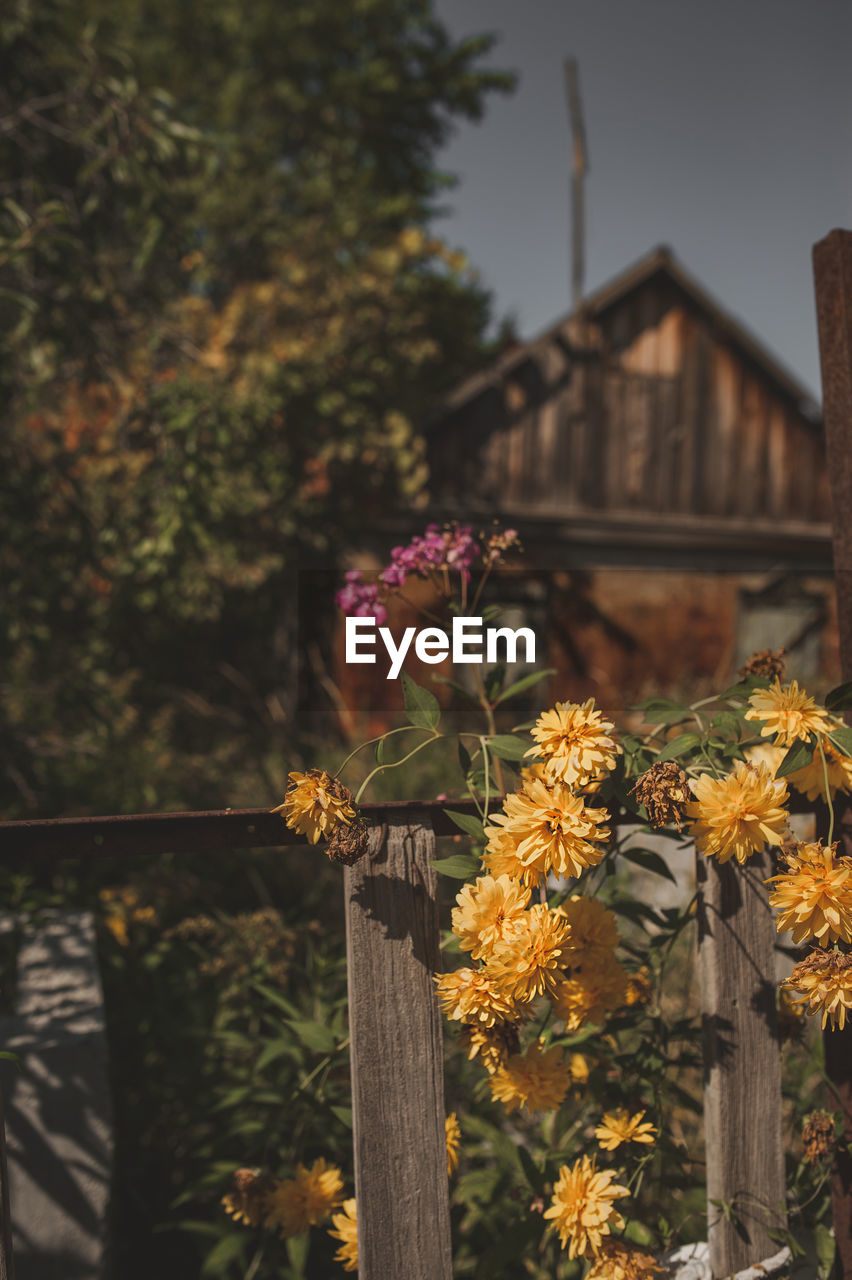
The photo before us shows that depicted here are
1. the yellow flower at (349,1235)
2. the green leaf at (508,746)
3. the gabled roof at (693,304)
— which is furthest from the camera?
the gabled roof at (693,304)

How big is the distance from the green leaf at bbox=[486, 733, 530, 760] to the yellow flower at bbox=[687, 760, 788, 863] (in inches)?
10.4

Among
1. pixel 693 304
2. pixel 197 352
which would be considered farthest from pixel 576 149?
pixel 197 352

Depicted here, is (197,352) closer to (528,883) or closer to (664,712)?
(664,712)

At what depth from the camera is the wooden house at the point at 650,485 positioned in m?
8.30

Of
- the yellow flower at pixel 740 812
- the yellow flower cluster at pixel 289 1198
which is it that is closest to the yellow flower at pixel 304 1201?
the yellow flower cluster at pixel 289 1198

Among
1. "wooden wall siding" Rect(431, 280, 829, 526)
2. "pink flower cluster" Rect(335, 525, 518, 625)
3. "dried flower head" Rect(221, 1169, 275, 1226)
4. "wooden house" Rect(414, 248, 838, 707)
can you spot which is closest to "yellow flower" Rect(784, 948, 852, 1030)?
"pink flower cluster" Rect(335, 525, 518, 625)

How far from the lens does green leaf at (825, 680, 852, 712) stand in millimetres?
1202

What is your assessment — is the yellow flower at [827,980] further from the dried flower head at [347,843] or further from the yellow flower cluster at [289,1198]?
the yellow flower cluster at [289,1198]

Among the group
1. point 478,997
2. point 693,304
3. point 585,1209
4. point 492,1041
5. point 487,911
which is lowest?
point 585,1209

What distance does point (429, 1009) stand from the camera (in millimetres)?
1223

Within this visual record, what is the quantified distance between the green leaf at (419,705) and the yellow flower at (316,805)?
0.63ft

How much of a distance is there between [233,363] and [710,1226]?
727 cm

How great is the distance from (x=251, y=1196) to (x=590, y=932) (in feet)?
2.84

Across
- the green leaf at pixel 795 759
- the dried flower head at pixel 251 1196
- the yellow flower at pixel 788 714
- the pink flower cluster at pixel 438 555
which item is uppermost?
the pink flower cluster at pixel 438 555
